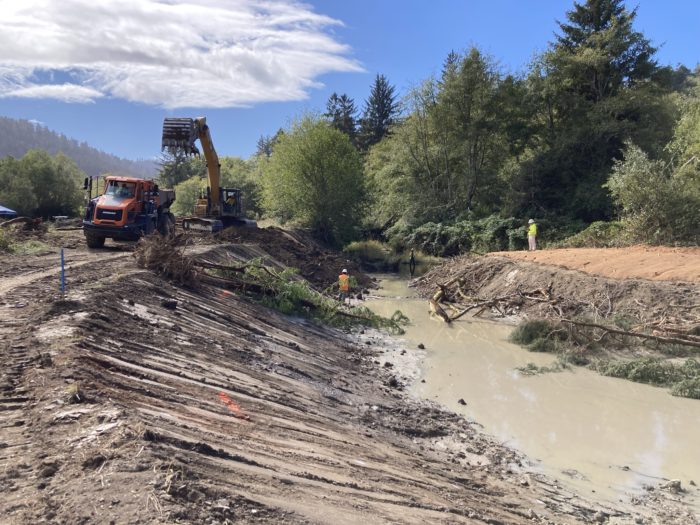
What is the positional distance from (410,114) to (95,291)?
98.3 ft

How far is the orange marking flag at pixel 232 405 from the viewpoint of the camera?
5987mm

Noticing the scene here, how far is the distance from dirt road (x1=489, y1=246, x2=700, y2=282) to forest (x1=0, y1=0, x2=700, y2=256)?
10.5ft

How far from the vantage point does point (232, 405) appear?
248 inches

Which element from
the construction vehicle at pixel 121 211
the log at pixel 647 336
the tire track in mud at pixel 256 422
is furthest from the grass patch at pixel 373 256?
the tire track in mud at pixel 256 422

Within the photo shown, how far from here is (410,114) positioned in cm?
3631

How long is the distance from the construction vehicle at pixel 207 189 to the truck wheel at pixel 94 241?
467 centimetres

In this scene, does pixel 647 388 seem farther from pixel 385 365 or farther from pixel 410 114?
pixel 410 114

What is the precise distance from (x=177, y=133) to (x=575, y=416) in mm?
17479

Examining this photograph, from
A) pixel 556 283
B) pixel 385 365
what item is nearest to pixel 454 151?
pixel 556 283

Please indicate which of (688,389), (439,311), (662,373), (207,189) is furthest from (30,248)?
(688,389)

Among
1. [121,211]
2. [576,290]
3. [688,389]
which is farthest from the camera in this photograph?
[121,211]

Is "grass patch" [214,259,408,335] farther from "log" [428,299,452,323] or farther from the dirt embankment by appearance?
the dirt embankment

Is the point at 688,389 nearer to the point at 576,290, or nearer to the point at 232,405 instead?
the point at 576,290

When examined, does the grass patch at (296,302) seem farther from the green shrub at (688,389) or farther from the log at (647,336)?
the green shrub at (688,389)
